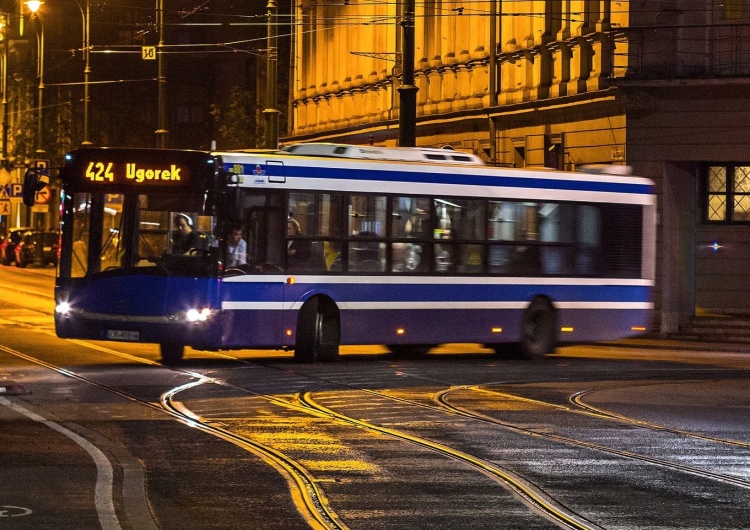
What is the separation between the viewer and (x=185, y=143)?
91.1 metres

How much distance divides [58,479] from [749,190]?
77.4ft

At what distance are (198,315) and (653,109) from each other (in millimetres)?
13998

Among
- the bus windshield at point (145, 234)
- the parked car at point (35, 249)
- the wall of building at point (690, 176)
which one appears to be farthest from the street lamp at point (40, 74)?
the bus windshield at point (145, 234)

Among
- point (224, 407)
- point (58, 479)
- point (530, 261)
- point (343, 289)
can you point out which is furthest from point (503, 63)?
point (58, 479)

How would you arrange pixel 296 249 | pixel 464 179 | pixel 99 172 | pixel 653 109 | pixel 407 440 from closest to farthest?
pixel 407 440
pixel 99 172
pixel 296 249
pixel 464 179
pixel 653 109

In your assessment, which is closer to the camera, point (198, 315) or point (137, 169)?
point (198, 315)

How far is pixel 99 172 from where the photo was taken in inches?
826

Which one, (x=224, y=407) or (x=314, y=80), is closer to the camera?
(x=224, y=407)

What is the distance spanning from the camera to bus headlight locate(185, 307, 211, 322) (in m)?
20.6

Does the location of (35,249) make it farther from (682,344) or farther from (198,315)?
(198,315)

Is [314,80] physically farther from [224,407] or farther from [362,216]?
[224,407]

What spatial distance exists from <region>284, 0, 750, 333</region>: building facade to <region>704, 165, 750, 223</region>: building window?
0.02 m

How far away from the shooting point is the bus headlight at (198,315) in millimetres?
20562

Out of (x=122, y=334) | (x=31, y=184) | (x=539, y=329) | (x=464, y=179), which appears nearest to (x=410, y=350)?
(x=539, y=329)
